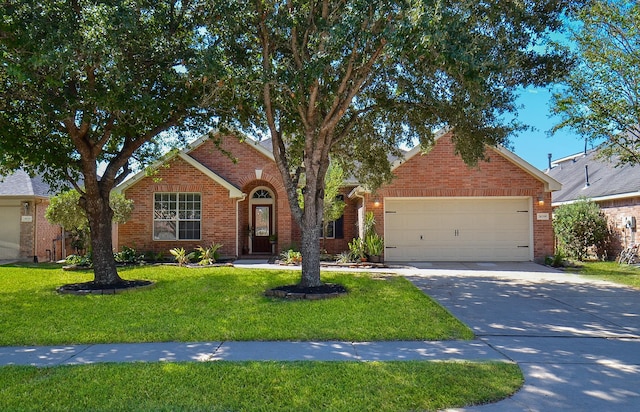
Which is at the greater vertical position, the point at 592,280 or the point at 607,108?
the point at 607,108

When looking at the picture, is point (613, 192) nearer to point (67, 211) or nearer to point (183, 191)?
point (183, 191)

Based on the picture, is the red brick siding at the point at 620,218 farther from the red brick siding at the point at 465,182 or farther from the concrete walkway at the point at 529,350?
the concrete walkway at the point at 529,350

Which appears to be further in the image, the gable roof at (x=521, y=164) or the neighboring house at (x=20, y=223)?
the neighboring house at (x=20, y=223)

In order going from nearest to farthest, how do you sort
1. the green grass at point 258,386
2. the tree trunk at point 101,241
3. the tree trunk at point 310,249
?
the green grass at point 258,386
the tree trunk at point 310,249
the tree trunk at point 101,241

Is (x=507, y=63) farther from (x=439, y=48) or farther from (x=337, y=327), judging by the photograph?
(x=337, y=327)

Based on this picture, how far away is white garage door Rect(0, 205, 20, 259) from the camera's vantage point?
18.0 m

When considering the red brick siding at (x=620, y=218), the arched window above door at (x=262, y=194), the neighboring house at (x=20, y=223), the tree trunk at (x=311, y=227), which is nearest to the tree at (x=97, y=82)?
the tree trunk at (x=311, y=227)

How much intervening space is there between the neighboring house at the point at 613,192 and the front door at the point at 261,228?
41.2 ft

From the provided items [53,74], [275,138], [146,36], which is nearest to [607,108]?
[275,138]

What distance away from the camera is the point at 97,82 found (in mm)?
9664

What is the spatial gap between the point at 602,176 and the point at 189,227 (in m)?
18.4

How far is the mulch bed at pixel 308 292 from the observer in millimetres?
9281

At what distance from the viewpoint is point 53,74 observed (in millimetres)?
8570

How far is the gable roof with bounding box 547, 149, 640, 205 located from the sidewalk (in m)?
11.3
